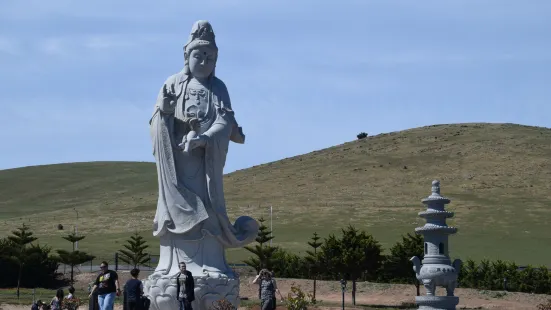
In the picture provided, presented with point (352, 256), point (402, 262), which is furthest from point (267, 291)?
point (402, 262)

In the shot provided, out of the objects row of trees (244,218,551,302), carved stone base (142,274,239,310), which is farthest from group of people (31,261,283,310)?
row of trees (244,218,551,302)

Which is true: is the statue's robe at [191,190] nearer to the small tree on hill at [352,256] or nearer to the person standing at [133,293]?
the person standing at [133,293]

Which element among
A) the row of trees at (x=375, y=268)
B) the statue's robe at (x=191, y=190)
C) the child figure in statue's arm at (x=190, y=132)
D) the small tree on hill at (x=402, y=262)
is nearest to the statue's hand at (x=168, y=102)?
the statue's robe at (x=191, y=190)

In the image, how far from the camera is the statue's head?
2555 centimetres

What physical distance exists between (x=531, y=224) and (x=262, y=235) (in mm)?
40327

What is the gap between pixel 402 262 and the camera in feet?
183

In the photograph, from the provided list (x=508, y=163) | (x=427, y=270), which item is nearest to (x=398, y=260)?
(x=427, y=270)

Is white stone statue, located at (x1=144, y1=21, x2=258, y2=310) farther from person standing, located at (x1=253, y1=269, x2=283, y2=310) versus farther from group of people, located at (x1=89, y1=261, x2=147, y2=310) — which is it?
group of people, located at (x1=89, y1=261, x2=147, y2=310)

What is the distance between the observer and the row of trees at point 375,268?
52.8 m

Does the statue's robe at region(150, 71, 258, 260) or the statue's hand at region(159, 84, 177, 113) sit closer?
the statue's robe at region(150, 71, 258, 260)

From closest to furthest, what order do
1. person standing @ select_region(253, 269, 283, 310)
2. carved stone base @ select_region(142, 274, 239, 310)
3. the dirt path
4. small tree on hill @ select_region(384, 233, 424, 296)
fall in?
person standing @ select_region(253, 269, 283, 310)
carved stone base @ select_region(142, 274, 239, 310)
the dirt path
small tree on hill @ select_region(384, 233, 424, 296)

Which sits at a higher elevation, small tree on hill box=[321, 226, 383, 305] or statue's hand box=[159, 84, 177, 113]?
statue's hand box=[159, 84, 177, 113]

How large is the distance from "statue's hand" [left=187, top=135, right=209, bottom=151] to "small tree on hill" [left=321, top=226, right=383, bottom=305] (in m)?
27.7

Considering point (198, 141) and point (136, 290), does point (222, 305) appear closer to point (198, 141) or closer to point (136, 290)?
point (136, 290)
